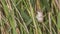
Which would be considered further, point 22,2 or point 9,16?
point 22,2

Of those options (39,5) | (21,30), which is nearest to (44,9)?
(39,5)

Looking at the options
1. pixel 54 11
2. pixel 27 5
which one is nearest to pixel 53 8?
pixel 54 11

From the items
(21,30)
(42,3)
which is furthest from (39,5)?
(21,30)

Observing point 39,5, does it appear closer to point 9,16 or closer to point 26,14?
point 26,14

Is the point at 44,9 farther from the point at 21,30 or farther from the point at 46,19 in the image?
the point at 21,30

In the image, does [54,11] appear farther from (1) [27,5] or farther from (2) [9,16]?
(2) [9,16]

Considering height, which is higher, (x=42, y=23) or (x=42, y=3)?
(x=42, y=3)

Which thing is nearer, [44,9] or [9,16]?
[9,16]

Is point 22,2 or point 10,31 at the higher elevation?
point 22,2
